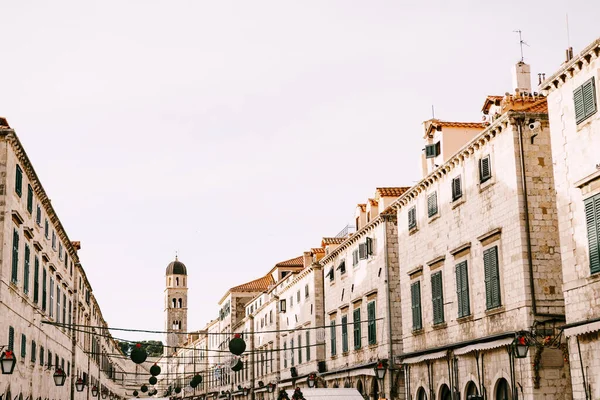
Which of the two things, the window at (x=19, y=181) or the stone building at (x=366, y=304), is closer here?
the window at (x=19, y=181)

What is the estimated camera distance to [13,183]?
2738cm

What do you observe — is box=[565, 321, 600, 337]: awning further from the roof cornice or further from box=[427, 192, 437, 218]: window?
box=[427, 192, 437, 218]: window

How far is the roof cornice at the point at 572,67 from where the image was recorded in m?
19.0

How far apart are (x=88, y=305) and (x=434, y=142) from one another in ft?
133

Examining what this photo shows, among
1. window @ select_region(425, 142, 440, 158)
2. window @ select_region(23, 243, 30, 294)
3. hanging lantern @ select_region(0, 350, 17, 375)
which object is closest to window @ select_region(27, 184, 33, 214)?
window @ select_region(23, 243, 30, 294)

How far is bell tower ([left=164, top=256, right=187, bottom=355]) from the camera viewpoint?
521ft

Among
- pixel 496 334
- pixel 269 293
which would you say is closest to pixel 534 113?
pixel 496 334

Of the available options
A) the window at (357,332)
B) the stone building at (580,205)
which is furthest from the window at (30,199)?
the stone building at (580,205)

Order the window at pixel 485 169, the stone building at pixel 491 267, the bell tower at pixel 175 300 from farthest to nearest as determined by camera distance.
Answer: the bell tower at pixel 175 300
the window at pixel 485 169
the stone building at pixel 491 267

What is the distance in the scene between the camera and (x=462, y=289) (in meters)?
26.9

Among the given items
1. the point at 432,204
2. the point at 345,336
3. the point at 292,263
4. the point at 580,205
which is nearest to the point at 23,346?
the point at 432,204

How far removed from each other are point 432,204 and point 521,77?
19.5 feet

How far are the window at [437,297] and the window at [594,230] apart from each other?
1027 centimetres

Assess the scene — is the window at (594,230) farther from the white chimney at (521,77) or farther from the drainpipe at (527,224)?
the white chimney at (521,77)
